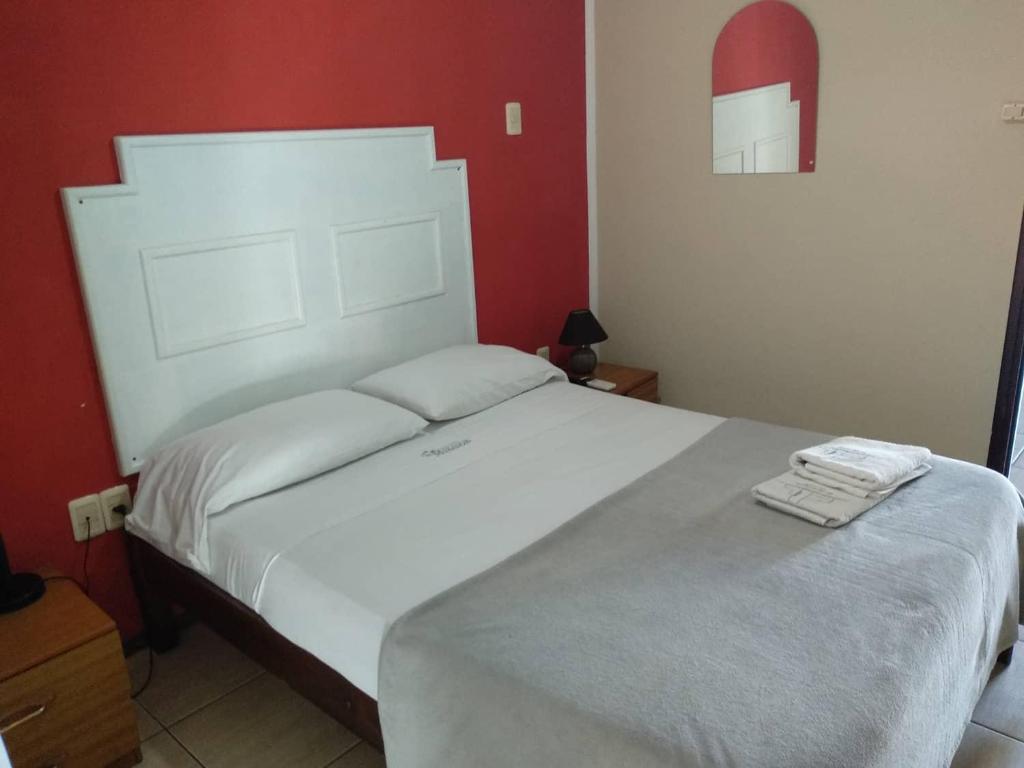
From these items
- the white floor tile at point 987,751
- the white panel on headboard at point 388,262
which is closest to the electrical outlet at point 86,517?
the white panel on headboard at point 388,262

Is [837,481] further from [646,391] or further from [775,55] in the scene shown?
[775,55]

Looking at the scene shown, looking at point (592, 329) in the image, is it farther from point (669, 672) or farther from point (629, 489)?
point (669, 672)

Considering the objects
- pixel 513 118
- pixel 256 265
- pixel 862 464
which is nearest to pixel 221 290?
pixel 256 265

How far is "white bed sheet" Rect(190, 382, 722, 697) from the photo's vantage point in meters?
1.62

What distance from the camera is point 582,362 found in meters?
3.32

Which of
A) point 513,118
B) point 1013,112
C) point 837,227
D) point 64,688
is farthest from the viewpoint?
point 513,118

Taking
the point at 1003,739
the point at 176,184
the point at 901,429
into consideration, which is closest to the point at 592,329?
the point at 901,429

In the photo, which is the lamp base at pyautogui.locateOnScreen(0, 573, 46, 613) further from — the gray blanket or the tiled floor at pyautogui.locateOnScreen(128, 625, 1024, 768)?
the gray blanket

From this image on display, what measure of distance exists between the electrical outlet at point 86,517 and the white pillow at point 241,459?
86 millimetres

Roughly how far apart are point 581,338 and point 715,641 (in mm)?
1995

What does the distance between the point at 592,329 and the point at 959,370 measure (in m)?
1.36

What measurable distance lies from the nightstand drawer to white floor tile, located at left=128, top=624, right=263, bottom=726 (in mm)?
1853

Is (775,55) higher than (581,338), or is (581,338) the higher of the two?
(775,55)

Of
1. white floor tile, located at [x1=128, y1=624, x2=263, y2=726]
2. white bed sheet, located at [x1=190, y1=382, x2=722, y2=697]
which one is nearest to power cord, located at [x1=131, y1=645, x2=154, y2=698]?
white floor tile, located at [x1=128, y1=624, x2=263, y2=726]
